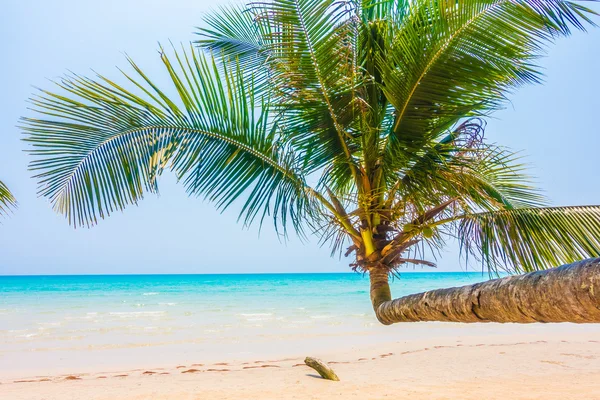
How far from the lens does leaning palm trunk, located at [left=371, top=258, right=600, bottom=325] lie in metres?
1.25

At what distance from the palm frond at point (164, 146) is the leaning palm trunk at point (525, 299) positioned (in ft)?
3.92

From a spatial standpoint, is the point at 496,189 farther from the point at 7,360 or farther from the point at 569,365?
the point at 7,360

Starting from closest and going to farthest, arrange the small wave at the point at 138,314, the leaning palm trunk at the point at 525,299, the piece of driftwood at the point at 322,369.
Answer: the leaning palm trunk at the point at 525,299 < the piece of driftwood at the point at 322,369 < the small wave at the point at 138,314

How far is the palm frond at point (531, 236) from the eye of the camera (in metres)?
2.71

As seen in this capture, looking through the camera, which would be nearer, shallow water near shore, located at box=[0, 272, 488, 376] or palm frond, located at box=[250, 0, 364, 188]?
palm frond, located at box=[250, 0, 364, 188]

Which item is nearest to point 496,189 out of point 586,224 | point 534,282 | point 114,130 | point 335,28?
point 586,224

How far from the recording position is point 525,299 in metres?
1.54

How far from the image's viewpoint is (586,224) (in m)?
2.70

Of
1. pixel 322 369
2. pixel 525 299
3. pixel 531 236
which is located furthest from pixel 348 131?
pixel 322 369

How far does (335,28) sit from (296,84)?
42 centimetres

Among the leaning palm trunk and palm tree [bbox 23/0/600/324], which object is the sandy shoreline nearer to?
palm tree [bbox 23/0/600/324]

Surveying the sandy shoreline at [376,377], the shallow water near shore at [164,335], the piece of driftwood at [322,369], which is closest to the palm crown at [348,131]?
the sandy shoreline at [376,377]

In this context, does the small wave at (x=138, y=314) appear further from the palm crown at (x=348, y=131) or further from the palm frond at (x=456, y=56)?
the palm frond at (x=456, y=56)

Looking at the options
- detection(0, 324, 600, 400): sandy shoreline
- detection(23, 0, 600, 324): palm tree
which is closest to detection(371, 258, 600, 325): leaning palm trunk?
detection(23, 0, 600, 324): palm tree
